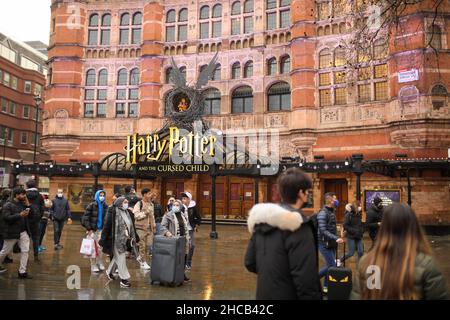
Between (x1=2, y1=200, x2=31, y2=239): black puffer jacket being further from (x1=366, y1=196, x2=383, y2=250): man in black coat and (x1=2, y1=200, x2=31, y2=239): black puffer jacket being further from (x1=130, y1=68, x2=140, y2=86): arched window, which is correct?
(x1=130, y1=68, x2=140, y2=86): arched window

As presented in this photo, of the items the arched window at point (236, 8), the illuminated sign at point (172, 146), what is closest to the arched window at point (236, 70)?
the arched window at point (236, 8)

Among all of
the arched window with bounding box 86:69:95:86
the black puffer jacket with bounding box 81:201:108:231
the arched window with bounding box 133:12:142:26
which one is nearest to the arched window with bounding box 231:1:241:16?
the arched window with bounding box 133:12:142:26

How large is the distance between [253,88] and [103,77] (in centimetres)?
1109

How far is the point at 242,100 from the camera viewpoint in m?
26.3

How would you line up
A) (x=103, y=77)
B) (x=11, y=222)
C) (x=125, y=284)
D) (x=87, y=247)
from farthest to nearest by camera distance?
(x=103, y=77)
(x=87, y=247)
(x=11, y=222)
(x=125, y=284)

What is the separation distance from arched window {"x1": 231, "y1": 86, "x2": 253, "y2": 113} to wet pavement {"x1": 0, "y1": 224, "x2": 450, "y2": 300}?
49.0 ft

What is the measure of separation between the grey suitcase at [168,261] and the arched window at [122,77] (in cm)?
2245

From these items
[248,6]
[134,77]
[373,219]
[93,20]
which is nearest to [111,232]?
[373,219]

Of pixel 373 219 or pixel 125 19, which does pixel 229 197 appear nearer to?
pixel 125 19

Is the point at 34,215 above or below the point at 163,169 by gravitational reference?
below

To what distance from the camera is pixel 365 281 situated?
9.50 feet

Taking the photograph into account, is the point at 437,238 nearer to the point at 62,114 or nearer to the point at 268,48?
the point at 268,48
